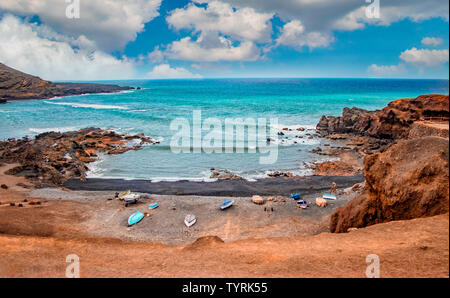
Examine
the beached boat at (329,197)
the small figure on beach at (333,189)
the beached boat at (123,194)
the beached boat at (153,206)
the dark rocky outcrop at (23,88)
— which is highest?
the dark rocky outcrop at (23,88)

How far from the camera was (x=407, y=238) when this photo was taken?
7957 mm

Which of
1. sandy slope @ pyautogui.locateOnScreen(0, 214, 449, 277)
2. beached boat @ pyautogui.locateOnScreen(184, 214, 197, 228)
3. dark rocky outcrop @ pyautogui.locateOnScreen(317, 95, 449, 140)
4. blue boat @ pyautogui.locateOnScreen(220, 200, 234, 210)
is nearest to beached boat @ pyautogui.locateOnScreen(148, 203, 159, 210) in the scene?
beached boat @ pyautogui.locateOnScreen(184, 214, 197, 228)

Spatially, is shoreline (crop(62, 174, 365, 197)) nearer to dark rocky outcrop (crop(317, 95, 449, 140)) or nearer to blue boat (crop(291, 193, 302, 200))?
blue boat (crop(291, 193, 302, 200))

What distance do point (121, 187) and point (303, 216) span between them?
1466 centimetres

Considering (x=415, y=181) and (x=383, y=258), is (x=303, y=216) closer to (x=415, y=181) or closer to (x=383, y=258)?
(x=415, y=181)

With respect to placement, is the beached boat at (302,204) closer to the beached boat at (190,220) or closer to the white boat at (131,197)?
the beached boat at (190,220)

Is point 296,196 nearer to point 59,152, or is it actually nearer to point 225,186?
point 225,186

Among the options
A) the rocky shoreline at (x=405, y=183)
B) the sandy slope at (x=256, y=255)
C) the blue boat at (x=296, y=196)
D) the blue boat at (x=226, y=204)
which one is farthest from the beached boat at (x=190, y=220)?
the rocky shoreline at (x=405, y=183)

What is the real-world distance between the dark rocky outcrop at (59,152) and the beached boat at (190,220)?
1325 centimetres

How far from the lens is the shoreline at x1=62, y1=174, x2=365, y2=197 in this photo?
20.8 m

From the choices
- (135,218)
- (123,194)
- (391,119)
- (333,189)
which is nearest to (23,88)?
(123,194)

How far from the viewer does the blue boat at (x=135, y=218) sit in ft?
51.9

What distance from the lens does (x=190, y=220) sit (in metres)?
16.0

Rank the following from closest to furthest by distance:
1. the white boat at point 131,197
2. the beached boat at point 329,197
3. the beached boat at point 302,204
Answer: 1. the beached boat at point 302,204
2. the beached boat at point 329,197
3. the white boat at point 131,197
